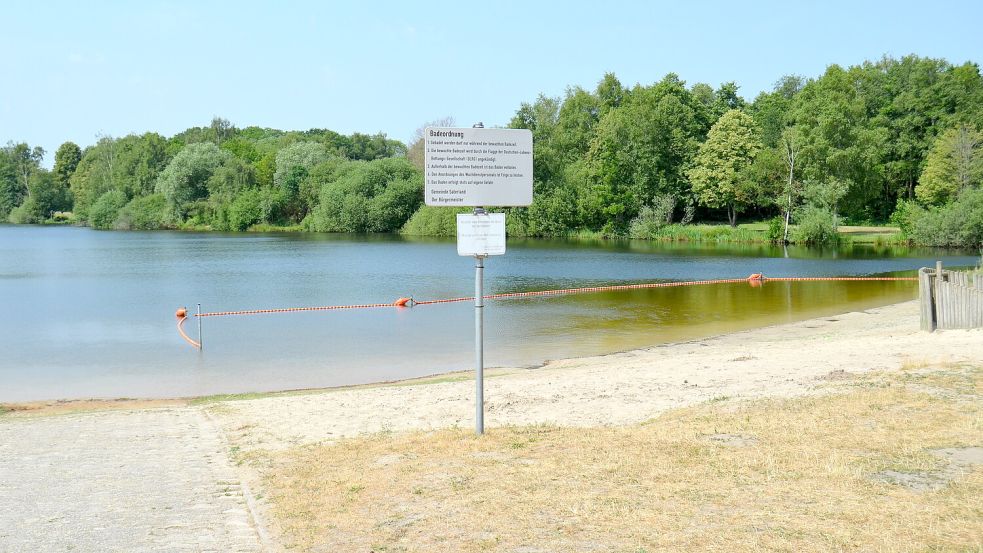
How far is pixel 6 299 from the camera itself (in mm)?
35125

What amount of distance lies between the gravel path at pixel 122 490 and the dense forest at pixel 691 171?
59744 mm

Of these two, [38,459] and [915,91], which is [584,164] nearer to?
[915,91]

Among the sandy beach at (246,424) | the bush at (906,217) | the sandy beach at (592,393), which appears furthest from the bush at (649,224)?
the sandy beach at (592,393)

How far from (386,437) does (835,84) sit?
74.0 m

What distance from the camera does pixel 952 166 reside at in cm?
6212

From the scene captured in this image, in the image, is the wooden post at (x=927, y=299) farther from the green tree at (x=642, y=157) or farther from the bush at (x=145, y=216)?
the bush at (x=145, y=216)

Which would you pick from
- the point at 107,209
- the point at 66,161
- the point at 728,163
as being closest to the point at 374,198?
the point at 728,163

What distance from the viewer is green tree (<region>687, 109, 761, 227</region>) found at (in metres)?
72.9

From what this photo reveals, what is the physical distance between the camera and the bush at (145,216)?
4508 inches

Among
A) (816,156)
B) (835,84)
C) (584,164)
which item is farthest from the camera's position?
(584,164)

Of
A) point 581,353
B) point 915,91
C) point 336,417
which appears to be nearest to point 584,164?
point 915,91

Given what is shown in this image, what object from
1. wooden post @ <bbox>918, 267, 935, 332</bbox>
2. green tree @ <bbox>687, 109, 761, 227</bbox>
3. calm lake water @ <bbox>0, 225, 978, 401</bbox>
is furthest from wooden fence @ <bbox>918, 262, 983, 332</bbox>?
green tree @ <bbox>687, 109, 761, 227</bbox>

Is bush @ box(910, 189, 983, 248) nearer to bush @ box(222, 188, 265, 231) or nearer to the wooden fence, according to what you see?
the wooden fence

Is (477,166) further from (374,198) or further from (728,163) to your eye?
(374,198)
